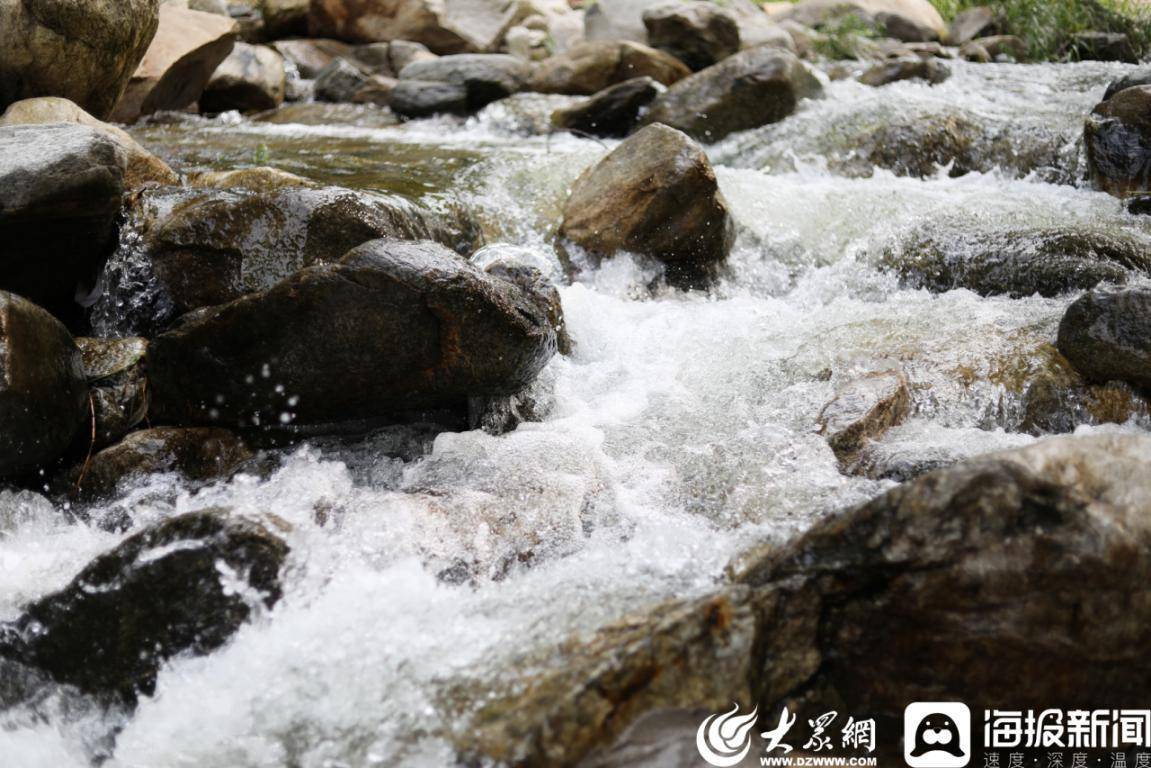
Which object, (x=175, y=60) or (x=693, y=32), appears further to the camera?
(x=693, y=32)

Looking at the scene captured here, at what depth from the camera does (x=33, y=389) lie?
3434 millimetres

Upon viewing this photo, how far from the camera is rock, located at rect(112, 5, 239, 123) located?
8.54 metres

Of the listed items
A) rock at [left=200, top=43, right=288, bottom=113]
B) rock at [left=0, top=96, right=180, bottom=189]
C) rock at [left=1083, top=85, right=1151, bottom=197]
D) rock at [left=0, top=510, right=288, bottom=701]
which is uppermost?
rock at [left=0, top=96, right=180, bottom=189]

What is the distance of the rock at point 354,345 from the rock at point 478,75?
277 inches

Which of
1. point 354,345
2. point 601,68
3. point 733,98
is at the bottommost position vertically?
point 601,68

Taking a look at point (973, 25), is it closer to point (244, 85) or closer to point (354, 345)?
point (244, 85)

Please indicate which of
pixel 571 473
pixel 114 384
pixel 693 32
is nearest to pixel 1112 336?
pixel 571 473

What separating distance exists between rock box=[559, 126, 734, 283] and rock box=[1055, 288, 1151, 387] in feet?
7.33

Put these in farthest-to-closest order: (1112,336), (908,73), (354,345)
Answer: (908,73)
(1112,336)
(354,345)

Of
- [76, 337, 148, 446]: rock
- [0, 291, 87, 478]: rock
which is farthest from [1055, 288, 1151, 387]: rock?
[0, 291, 87, 478]: rock

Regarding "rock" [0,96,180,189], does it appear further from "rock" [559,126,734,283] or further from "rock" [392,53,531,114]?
"rock" [392,53,531,114]

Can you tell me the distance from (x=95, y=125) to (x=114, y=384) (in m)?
2.50

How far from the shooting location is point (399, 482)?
12.3 feet

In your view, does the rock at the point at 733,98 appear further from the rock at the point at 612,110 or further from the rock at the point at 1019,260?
the rock at the point at 1019,260
